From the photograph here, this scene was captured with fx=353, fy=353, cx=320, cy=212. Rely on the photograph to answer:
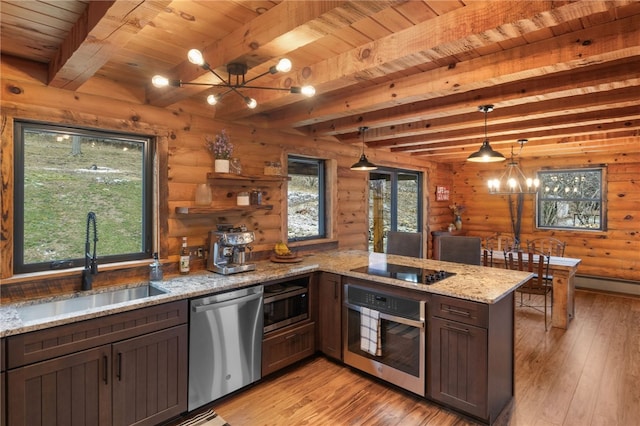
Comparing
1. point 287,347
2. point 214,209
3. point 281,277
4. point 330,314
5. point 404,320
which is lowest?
point 287,347

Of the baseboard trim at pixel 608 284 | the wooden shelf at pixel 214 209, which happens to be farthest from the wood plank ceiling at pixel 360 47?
the baseboard trim at pixel 608 284

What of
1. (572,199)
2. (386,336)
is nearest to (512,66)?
(386,336)

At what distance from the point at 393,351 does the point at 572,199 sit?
5234 millimetres

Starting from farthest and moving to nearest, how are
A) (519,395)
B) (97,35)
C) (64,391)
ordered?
(519,395) → (64,391) → (97,35)

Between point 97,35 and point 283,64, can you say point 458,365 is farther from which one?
point 97,35

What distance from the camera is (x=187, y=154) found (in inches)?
123

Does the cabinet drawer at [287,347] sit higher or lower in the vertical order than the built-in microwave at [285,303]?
lower

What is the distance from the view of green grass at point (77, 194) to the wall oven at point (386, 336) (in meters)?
1.93

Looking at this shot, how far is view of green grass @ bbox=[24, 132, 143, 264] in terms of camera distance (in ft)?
8.01

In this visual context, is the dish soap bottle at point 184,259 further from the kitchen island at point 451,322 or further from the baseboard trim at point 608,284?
the baseboard trim at point 608,284

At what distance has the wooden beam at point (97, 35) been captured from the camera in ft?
4.76

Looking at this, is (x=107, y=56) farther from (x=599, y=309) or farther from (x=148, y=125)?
(x=599, y=309)

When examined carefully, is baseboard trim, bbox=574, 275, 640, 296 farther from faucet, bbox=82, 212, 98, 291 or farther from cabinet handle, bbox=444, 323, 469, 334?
faucet, bbox=82, 212, 98, 291

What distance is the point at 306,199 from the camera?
14.5ft
